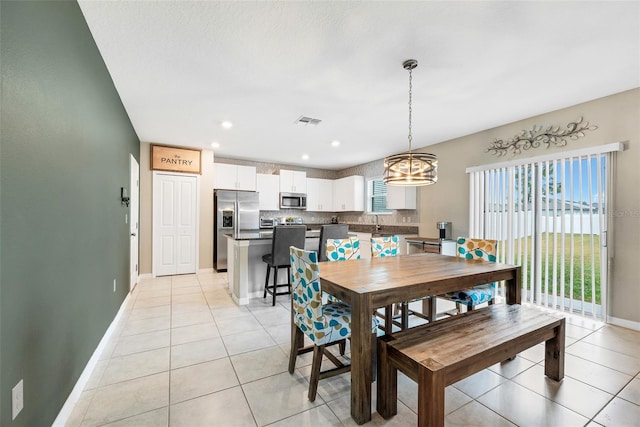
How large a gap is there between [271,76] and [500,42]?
6.23ft

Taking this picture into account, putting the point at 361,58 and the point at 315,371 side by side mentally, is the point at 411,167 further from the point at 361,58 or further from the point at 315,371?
the point at 315,371

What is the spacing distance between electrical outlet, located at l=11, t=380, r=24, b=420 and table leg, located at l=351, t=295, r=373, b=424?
154 centimetres

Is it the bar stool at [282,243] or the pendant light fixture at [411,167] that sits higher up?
the pendant light fixture at [411,167]

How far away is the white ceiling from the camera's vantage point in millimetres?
1817

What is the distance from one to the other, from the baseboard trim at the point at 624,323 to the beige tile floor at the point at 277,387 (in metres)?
0.11

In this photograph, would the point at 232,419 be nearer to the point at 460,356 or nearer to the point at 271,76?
the point at 460,356

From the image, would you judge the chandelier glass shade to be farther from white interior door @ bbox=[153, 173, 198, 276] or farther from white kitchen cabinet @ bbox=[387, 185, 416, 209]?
white interior door @ bbox=[153, 173, 198, 276]

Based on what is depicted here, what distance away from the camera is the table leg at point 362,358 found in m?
1.61

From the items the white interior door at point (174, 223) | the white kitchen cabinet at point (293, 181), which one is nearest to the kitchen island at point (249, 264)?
the white interior door at point (174, 223)

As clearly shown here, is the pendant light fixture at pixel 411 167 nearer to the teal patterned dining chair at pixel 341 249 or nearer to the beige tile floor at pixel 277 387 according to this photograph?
the teal patterned dining chair at pixel 341 249

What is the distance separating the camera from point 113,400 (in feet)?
5.91

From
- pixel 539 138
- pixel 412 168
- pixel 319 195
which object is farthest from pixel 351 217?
pixel 412 168

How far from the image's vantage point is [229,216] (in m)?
5.73

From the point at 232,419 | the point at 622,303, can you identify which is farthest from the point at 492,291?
the point at 232,419
